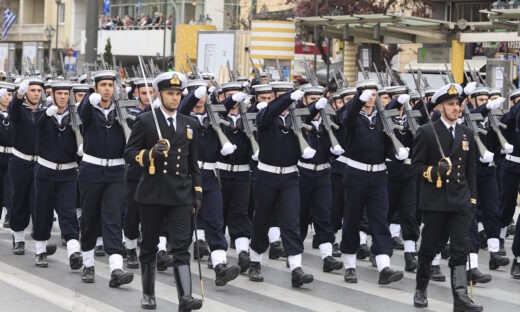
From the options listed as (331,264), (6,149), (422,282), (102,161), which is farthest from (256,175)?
(6,149)

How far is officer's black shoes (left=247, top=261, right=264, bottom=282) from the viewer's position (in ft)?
38.9

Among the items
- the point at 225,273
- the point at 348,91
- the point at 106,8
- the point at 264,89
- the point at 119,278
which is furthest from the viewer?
the point at 106,8

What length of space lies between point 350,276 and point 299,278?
0.75 m

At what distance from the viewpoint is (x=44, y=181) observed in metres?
12.1

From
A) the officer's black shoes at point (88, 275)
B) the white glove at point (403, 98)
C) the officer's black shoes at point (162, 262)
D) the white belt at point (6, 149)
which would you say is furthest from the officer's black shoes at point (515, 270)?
the white belt at point (6, 149)

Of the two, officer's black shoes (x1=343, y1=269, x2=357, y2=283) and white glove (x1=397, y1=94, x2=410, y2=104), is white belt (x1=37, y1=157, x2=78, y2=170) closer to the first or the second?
officer's black shoes (x1=343, y1=269, x2=357, y2=283)

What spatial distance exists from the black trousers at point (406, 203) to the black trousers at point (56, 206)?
362 cm

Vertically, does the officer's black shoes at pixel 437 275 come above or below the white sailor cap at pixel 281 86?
below

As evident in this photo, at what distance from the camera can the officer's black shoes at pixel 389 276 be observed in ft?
37.9

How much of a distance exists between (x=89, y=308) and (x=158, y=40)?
50.6 metres

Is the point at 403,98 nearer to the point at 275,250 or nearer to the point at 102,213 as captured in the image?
the point at 275,250

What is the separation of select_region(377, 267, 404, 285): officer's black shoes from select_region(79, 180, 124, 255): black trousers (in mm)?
2636

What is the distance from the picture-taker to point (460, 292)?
10.0 meters

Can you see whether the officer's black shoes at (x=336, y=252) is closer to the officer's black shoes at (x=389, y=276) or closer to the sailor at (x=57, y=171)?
the officer's black shoes at (x=389, y=276)
